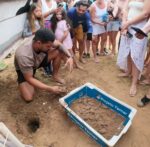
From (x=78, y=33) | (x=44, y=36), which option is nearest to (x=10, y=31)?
(x=44, y=36)

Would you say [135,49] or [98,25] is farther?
[98,25]

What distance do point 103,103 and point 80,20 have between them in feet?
5.38

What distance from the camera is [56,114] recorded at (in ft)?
8.54

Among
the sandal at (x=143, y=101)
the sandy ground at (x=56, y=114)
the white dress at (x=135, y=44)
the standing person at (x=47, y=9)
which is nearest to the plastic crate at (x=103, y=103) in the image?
the sandy ground at (x=56, y=114)

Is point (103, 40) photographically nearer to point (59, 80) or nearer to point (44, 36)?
point (59, 80)

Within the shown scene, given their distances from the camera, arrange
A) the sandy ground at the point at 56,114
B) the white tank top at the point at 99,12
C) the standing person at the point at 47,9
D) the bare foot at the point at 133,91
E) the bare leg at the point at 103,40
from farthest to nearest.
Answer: the bare leg at the point at 103,40
the white tank top at the point at 99,12
the standing person at the point at 47,9
the bare foot at the point at 133,91
the sandy ground at the point at 56,114

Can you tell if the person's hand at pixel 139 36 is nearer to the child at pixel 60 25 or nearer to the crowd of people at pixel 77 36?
the crowd of people at pixel 77 36

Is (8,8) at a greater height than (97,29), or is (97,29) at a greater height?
(8,8)

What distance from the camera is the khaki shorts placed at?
3.65 meters

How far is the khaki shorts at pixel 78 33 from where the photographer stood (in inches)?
144

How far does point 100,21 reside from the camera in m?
3.90

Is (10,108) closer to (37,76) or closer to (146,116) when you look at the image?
(37,76)

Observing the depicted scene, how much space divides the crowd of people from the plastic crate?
232mm

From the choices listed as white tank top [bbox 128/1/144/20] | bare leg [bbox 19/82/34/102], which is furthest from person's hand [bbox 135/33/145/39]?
bare leg [bbox 19/82/34/102]
